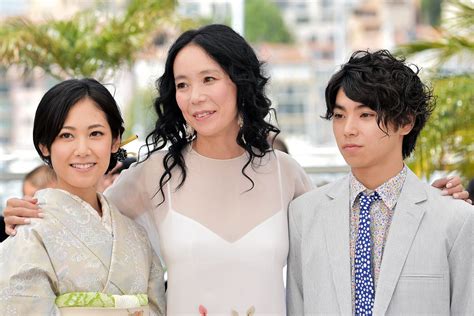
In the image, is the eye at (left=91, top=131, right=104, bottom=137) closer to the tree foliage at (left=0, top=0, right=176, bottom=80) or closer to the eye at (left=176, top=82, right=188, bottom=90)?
the eye at (left=176, top=82, right=188, bottom=90)

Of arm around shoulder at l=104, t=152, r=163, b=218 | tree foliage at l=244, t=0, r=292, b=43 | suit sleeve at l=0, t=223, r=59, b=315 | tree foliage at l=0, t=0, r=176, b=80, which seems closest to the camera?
suit sleeve at l=0, t=223, r=59, b=315

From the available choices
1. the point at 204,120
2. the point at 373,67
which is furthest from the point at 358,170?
the point at 204,120

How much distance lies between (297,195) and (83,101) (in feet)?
2.50

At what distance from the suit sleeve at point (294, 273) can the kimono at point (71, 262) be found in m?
0.40

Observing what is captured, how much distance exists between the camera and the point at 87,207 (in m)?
2.84

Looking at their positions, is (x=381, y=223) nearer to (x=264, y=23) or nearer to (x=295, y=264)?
(x=295, y=264)

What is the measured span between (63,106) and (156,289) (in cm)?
60

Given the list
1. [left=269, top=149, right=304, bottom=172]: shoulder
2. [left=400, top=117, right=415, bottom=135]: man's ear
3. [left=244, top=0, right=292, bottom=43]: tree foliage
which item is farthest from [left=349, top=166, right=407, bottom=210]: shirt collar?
[left=244, top=0, right=292, bottom=43]: tree foliage

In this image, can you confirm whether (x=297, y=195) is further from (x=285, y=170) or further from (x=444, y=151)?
(x=444, y=151)

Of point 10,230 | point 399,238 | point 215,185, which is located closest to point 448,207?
point 399,238

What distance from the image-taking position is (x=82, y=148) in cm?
277

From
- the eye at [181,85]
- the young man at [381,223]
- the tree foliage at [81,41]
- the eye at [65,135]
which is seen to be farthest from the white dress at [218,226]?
the tree foliage at [81,41]

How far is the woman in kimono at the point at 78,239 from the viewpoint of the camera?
2641mm

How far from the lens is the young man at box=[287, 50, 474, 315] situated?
2.68 meters
